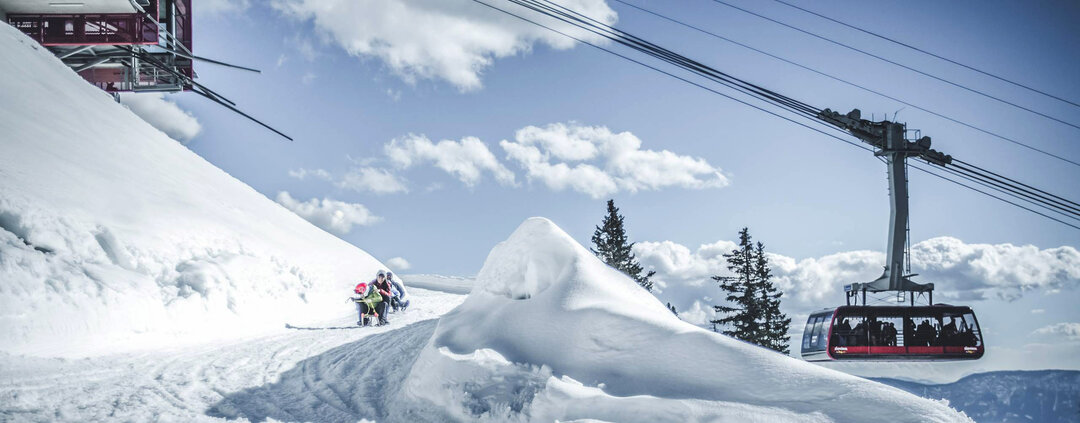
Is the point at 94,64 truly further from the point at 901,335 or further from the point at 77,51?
the point at 901,335

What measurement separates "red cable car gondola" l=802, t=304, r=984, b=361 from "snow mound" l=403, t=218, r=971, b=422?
13801 millimetres

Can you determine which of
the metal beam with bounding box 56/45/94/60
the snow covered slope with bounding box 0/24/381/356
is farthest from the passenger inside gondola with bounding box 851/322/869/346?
the metal beam with bounding box 56/45/94/60

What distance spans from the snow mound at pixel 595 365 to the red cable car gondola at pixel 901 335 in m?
13.8

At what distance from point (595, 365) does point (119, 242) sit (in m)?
14.2

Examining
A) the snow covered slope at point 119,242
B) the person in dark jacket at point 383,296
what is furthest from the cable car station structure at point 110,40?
the person in dark jacket at point 383,296

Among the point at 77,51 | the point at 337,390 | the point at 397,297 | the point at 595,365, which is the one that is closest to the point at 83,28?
the point at 77,51

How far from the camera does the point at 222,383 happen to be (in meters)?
10.6

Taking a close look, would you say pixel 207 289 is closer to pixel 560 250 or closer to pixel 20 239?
pixel 20 239

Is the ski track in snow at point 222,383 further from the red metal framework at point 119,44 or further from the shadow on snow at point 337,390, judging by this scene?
the red metal framework at point 119,44

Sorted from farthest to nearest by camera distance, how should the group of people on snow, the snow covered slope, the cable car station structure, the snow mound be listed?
the cable car station structure, the group of people on snow, the snow covered slope, the snow mound

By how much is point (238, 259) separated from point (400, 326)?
264 inches

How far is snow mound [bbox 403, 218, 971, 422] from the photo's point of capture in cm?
634

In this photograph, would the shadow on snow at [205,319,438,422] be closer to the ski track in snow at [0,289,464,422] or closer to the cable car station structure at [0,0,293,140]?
the ski track in snow at [0,289,464,422]

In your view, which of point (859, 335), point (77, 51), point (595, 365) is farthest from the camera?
point (77, 51)
